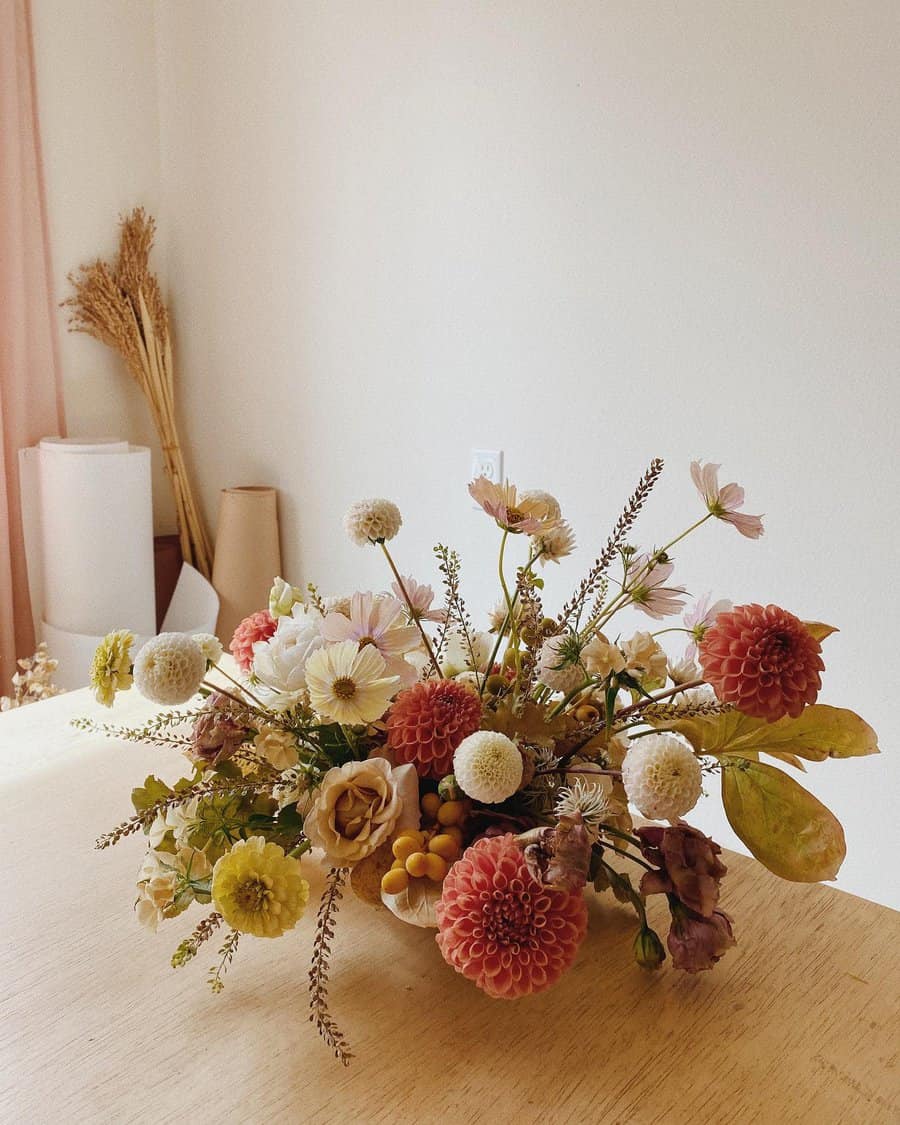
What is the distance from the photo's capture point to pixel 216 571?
104 inches

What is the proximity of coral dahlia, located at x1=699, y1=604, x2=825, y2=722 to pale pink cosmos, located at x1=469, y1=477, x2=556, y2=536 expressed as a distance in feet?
0.58

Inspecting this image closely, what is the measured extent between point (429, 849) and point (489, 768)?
0.31 feet

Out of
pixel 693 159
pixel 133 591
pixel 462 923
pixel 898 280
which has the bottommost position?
pixel 133 591

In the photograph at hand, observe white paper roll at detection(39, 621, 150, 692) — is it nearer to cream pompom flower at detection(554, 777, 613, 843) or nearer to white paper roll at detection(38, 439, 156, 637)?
white paper roll at detection(38, 439, 156, 637)

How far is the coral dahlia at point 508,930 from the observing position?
0.61m

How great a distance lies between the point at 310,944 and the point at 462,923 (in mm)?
211

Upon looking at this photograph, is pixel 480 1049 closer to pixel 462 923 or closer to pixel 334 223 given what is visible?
pixel 462 923

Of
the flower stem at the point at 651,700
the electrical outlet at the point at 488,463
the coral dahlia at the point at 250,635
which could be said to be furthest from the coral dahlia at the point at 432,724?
the electrical outlet at the point at 488,463

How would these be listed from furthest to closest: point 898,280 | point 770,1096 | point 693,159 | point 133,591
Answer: point 133,591, point 693,159, point 898,280, point 770,1096

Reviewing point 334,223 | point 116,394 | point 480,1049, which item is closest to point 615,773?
point 480,1049

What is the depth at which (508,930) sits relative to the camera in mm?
620

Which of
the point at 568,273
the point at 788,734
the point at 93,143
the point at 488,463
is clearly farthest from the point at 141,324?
the point at 788,734

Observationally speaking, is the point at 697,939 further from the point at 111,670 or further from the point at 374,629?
the point at 111,670

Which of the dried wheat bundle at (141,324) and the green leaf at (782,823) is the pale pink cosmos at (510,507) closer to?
the green leaf at (782,823)
